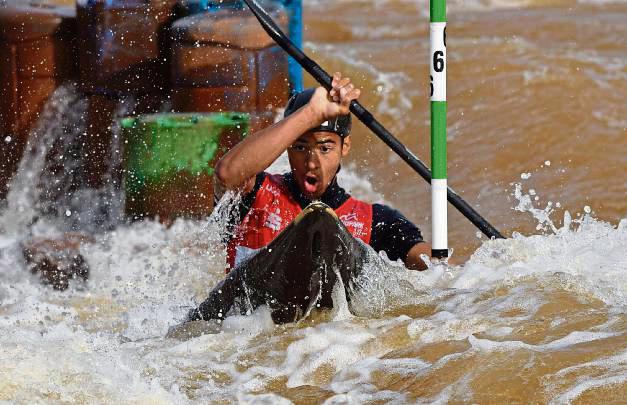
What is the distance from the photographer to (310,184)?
15.3 feet

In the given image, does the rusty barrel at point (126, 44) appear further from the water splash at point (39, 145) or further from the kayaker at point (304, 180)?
the kayaker at point (304, 180)

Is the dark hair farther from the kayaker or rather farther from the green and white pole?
the green and white pole

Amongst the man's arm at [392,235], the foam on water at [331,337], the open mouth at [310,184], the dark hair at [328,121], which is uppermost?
the dark hair at [328,121]

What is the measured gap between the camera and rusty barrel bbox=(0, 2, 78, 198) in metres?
7.29

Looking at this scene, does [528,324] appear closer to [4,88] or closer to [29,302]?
[29,302]

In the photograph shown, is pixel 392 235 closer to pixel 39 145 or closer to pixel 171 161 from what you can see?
pixel 171 161

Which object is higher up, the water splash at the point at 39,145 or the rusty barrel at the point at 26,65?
the rusty barrel at the point at 26,65

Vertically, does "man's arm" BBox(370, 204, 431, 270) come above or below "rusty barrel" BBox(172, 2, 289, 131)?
below

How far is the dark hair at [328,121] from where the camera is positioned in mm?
4559

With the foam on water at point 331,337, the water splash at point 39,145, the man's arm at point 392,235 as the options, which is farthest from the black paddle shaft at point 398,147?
the water splash at point 39,145

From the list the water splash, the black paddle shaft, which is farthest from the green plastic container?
the black paddle shaft

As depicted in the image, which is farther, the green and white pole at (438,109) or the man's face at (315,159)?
the green and white pole at (438,109)

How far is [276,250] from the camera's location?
4.30m

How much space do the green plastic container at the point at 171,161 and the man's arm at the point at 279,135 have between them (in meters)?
2.50
